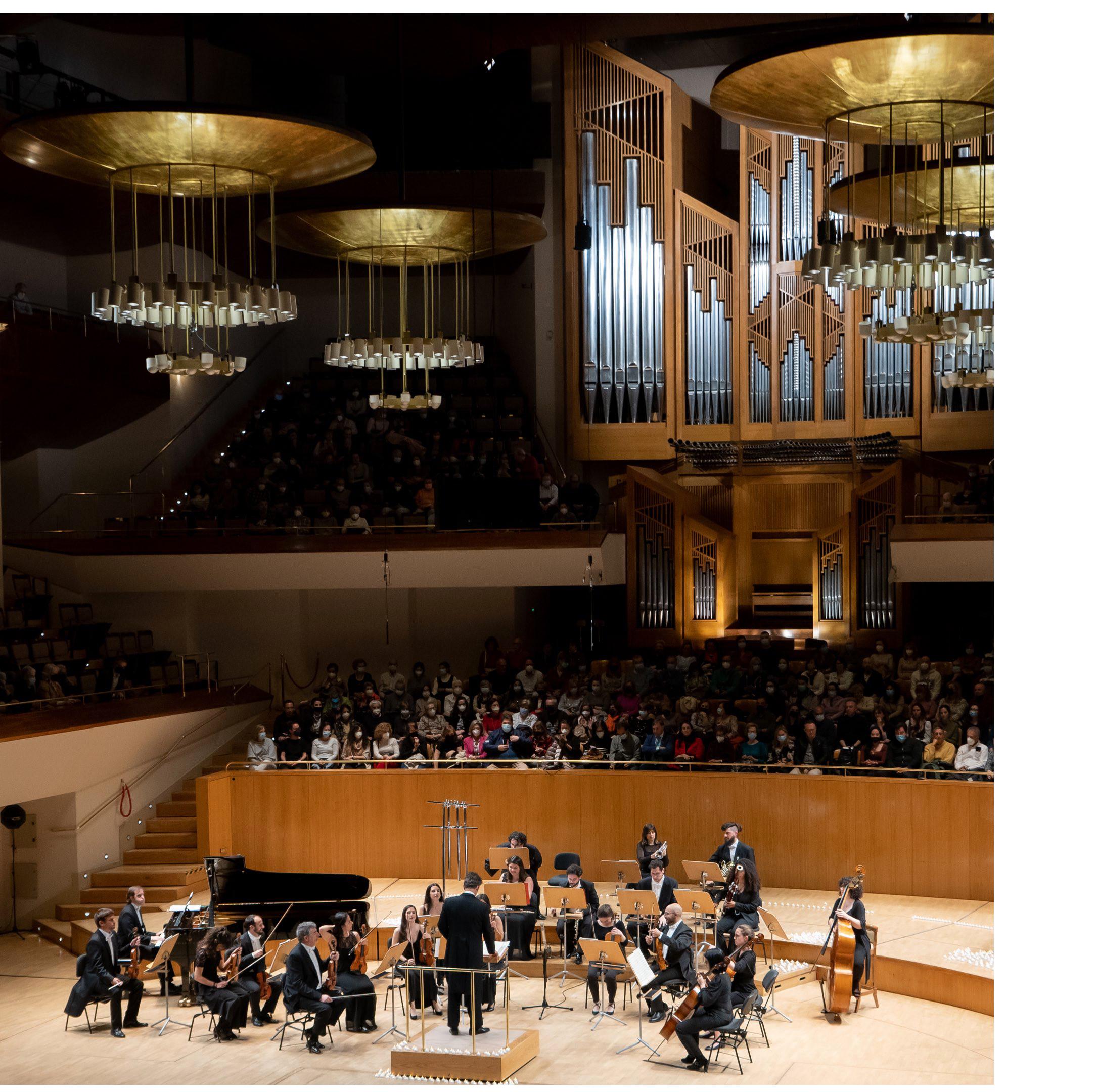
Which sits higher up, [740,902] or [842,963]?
[740,902]

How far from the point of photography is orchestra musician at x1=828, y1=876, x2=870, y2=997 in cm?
940

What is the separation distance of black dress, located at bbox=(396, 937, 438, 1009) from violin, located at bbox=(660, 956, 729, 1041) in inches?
62.7

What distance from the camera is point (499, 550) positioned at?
49.4 feet

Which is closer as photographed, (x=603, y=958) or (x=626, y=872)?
(x=603, y=958)

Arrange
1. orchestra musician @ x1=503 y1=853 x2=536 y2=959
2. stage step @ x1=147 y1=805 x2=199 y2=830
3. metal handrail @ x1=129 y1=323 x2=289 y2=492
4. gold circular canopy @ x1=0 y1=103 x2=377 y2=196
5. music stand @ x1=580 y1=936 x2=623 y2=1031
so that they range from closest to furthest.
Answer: gold circular canopy @ x1=0 y1=103 x2=377 y2=196 → music stand @ x1=580 y1=936 x2=623 y2=1031 → orchestra musician @ x1=503 y1=853 x2=536 y2=959 → stage step @ x1=147 y1=805 x2=199 y2=830 → metal handrail @ x1=129 y1=323 x2=289 y2=492

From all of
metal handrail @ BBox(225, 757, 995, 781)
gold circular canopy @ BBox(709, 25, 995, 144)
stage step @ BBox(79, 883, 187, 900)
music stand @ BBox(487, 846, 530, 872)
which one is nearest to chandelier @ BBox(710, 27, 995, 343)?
gold circular canopy @ BBox(709, 25, 995, 144)

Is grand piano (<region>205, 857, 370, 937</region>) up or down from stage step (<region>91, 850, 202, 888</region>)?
up

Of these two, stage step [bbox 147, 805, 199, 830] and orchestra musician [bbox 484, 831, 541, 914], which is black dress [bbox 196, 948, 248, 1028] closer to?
orchestra musician [bbox 484, 831, 541, 914]

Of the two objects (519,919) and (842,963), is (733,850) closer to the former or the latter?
(842,963)

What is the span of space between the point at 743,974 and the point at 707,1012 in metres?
0.38

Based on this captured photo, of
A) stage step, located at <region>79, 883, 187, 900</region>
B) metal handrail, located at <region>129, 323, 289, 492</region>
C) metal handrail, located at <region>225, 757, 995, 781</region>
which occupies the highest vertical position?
metal handrail, located at <region>129, 323, 289, 492</region>

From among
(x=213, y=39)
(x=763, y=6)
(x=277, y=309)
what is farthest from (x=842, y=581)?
Result: (x=763, y=6)

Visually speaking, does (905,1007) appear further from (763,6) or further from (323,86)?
(323,86)

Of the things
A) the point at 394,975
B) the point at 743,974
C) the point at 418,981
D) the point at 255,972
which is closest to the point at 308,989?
the point at 394,975
